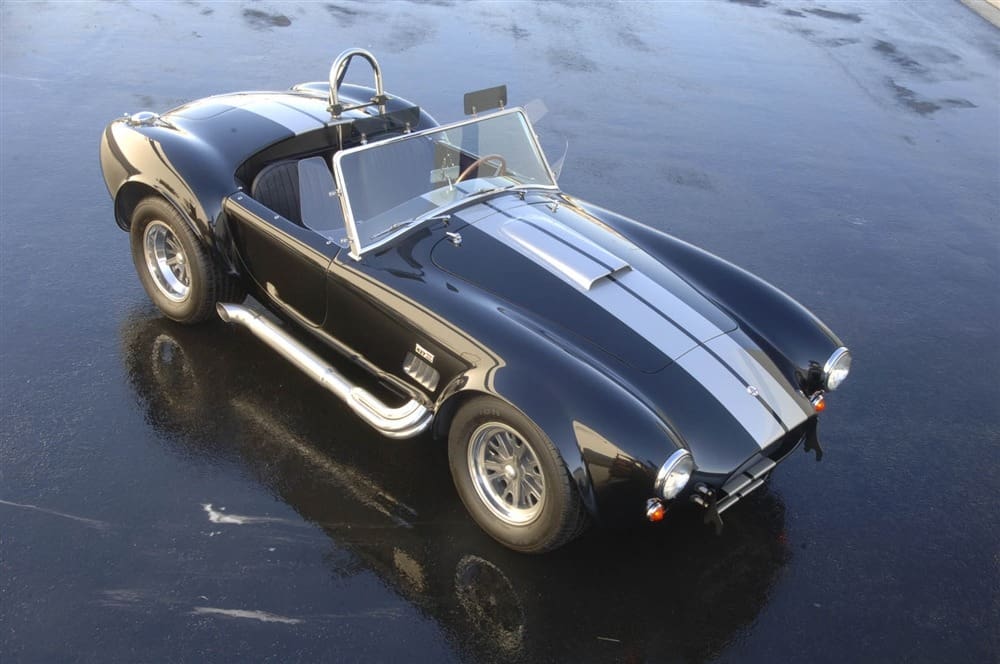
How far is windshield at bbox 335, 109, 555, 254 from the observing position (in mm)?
4758

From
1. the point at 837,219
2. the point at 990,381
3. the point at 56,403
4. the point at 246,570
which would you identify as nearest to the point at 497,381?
the point at 246,570

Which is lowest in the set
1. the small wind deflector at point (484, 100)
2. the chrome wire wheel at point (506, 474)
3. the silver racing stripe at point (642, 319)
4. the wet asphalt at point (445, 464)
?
the wet asphalt at point (445, 464)

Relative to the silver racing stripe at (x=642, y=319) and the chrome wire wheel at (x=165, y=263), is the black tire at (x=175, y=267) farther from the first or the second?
the silver racing stripe at (x=642, y=319)

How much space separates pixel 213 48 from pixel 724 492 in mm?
9081

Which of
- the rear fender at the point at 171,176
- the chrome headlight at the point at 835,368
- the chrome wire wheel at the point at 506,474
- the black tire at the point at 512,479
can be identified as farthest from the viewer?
the rear fender at the point at 171,176

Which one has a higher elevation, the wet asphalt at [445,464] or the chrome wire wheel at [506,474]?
the chrome wire wheel at [506,474]

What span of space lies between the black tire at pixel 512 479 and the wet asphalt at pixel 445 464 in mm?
198

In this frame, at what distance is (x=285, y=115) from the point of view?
583cm

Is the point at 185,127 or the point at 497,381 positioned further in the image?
the point at 185,127

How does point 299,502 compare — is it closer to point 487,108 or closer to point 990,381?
point 487,108

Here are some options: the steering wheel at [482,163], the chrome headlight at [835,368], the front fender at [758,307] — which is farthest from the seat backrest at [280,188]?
the chrome headlight at [835,368]

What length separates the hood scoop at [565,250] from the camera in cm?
472

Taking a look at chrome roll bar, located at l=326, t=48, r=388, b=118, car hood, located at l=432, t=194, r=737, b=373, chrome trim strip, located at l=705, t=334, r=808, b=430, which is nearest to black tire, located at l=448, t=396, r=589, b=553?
car hood, located at l=432, t=194, r=737, b=373

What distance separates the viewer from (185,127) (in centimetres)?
564
